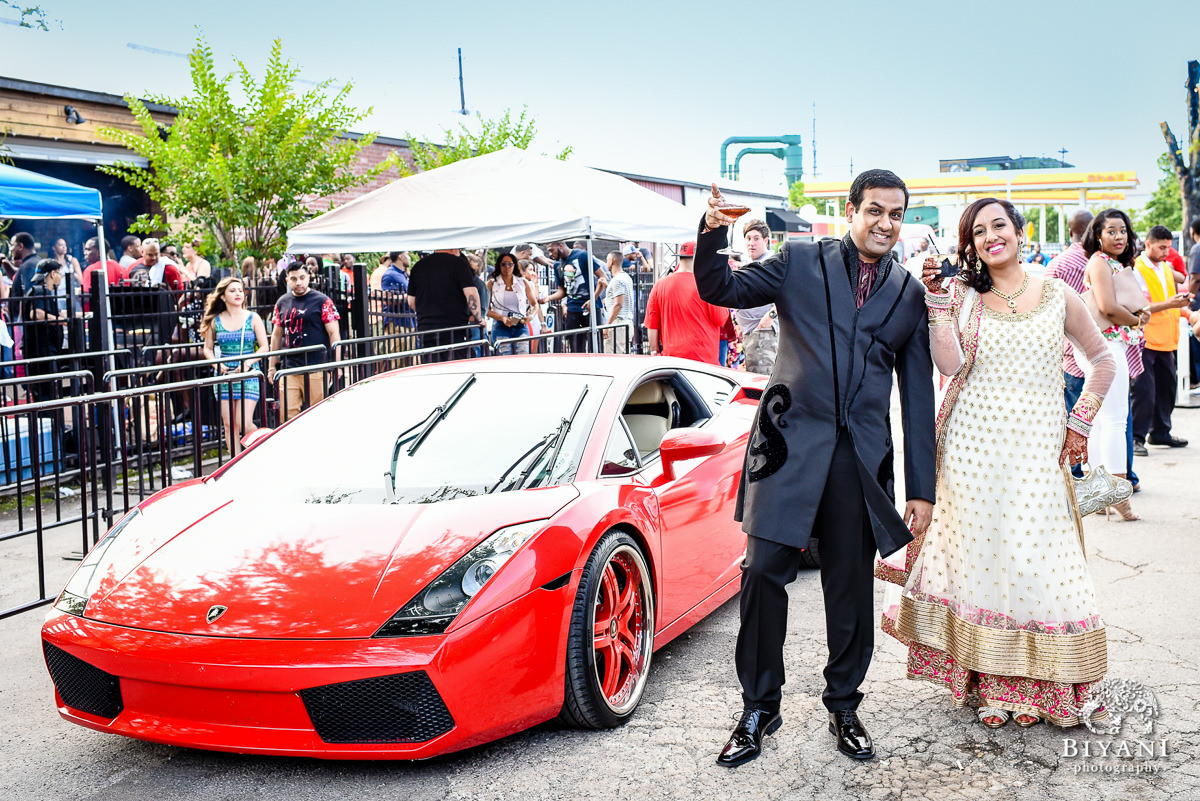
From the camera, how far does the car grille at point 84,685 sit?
10.8ft

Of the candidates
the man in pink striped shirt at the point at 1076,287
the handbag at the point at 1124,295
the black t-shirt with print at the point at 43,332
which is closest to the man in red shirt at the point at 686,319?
the man in pink striped shirt at the point at 1076,287

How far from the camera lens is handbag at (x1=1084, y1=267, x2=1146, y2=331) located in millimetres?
6660

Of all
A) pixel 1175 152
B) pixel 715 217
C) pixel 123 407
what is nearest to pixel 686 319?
pixel 123 407

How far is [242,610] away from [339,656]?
0.38 metres

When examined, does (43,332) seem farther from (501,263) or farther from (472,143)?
(472,143)

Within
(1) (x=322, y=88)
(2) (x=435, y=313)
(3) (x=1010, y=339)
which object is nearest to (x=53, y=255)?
(1) (x=322, y=88)

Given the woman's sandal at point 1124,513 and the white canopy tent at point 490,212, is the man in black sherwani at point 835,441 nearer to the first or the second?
the woman's sandal at point 1124,513

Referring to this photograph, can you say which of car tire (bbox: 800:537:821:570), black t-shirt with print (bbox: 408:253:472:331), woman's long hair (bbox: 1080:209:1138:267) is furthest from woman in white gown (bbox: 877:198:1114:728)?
black t-shirt with print (bbox: 408:253:472:331)

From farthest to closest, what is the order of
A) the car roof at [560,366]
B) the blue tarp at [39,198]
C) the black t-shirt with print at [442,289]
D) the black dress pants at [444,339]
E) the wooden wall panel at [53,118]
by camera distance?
→ the wooden wall panel at [53,118], the black t-shirt with print at [442,289], the black dress pants at [444,339], the blue tarp at [39,198], the car roof at [560,366]

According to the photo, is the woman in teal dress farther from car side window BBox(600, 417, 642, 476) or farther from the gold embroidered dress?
the gold embroidered dress

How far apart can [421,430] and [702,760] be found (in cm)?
165

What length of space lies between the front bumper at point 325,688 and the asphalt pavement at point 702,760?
19cm

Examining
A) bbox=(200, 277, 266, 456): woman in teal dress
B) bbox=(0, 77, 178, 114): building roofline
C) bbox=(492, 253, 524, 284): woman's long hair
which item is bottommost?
bbox=(200, 277, 266, 456): woman in teal dress

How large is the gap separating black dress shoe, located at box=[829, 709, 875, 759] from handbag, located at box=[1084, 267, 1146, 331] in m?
4.11
